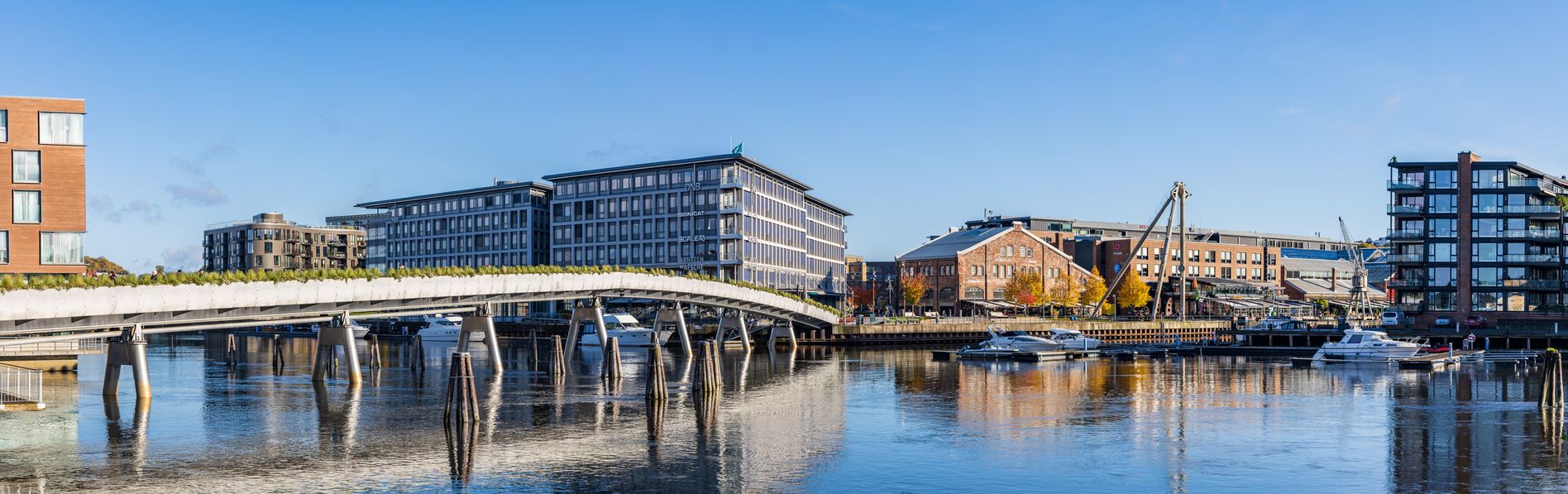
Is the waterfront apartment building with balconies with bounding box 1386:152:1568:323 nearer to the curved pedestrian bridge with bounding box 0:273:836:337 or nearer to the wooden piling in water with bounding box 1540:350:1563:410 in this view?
the wooden piling in water with bounding box 1540:350:1563:410

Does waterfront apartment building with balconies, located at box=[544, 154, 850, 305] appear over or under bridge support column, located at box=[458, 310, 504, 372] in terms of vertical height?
over

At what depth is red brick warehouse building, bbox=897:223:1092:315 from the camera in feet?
578

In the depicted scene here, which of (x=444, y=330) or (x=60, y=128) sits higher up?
(x=60, y=128)

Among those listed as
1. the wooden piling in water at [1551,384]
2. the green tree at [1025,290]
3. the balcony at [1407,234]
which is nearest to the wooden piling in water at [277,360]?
the wooden piling in water at [1551,384]

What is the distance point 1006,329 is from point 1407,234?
41.2m

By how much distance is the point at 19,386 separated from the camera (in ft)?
200

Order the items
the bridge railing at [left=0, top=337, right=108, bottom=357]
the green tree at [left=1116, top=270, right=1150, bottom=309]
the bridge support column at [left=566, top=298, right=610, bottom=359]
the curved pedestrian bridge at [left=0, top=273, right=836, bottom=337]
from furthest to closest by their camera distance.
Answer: the green tree at [left=1116, top=270, right=1150, bottom=309]
the bridge support column at [left=566, top=298, right=610, bottom=359]
the bridge railing at [left=0, top=337, right=108, bottom=357]
the curved pedestrian bridge at [left=0, top=273, right=836, bottom=337]

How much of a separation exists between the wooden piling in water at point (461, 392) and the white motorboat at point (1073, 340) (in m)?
71.2

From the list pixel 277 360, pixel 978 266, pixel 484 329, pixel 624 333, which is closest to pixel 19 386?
pixel 484 329

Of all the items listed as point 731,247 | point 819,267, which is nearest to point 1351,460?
point 731,247

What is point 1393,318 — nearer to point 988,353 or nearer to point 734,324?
point 988,353

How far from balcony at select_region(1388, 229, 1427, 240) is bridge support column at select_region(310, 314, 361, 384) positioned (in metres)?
103

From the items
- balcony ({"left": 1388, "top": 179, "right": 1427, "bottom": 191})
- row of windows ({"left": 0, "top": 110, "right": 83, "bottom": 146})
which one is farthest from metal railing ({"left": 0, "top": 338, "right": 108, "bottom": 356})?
balcony ({"left": 1388, "top": 179, "right": 1427, "bottom": 191})

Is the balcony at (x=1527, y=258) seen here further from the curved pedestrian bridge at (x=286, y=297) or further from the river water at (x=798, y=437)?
the curved pedestrian bridge at (x=286, y=297)
